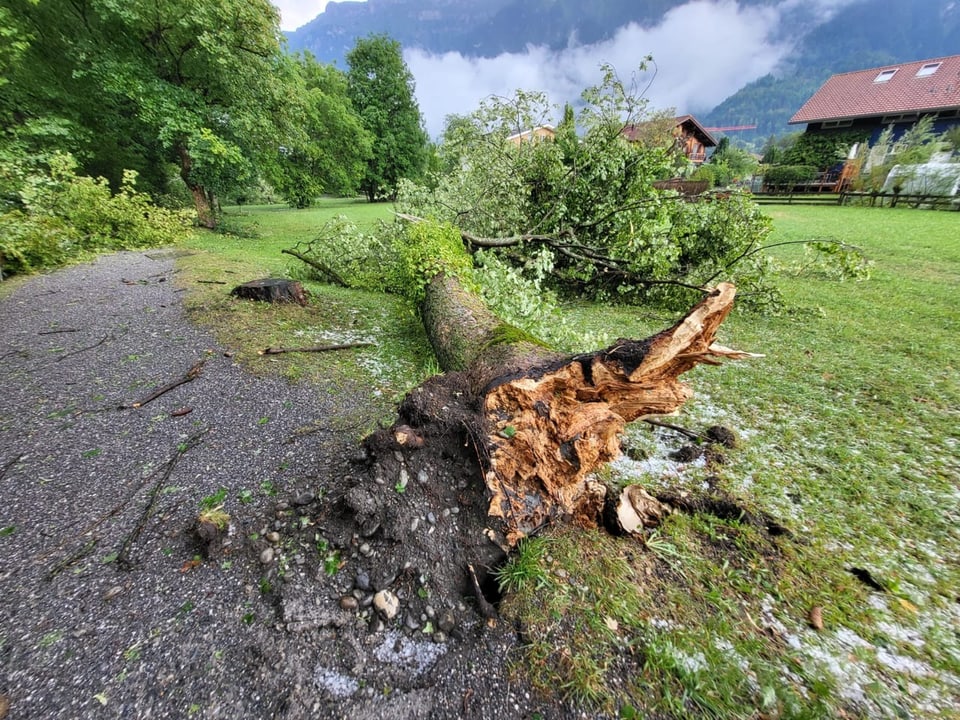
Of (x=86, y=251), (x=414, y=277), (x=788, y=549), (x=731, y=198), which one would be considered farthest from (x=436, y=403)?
(x=86, y=251)

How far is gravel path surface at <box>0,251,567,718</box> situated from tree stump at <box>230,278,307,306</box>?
7.29ft

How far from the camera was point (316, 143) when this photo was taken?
16.6 m

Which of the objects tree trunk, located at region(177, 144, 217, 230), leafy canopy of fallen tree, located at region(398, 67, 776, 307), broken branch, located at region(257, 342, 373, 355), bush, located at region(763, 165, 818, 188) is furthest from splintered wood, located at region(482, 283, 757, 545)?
bush, located at region(763, 165, 818, 188)

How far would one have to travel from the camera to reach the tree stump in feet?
17.0

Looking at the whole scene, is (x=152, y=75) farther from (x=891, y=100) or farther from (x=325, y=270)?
(x=891, y=100)

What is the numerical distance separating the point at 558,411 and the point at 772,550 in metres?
1.36

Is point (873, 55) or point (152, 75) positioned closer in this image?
point (152, 75)

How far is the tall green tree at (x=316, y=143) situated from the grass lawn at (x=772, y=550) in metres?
10.3

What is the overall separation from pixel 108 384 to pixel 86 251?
24.6 ft

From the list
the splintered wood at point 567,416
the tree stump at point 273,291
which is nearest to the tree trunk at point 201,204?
the tree stump at point 273,291

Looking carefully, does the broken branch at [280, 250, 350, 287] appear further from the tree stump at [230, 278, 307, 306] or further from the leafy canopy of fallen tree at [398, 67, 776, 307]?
the leafy canopy of fallen tree at [398, 67, 776, 307]

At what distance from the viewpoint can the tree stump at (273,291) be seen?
17.0ft

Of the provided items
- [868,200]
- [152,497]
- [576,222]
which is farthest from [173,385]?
[868,200]

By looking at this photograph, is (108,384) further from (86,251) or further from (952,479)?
(86,251)
